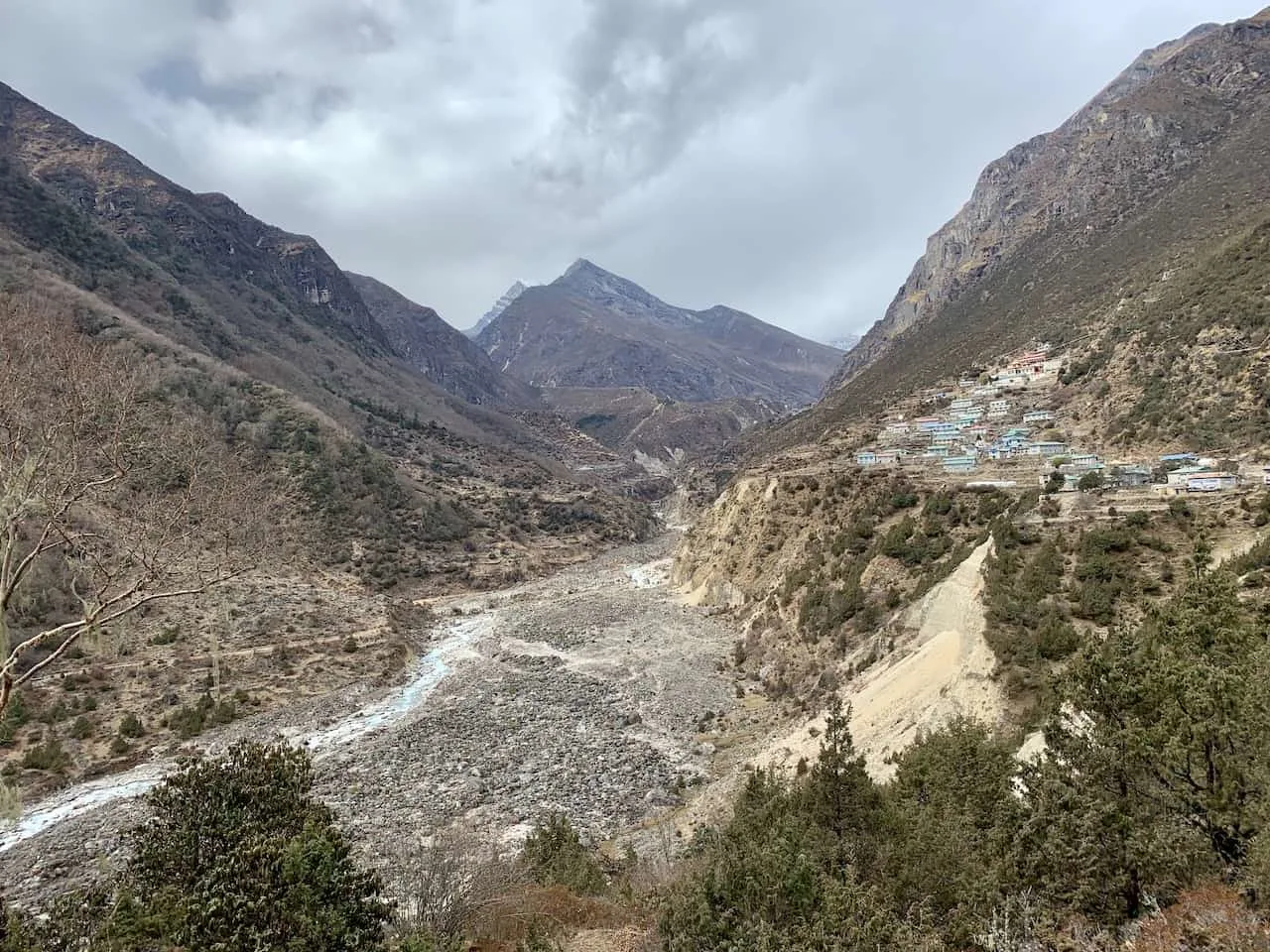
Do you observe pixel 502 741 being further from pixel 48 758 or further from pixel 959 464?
pixel 959 464

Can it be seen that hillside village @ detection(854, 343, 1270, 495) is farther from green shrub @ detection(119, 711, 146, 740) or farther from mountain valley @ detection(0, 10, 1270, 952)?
green shrub @ detection(119, 711, 146, 740)

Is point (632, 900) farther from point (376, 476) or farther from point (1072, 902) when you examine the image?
point (376, 476)

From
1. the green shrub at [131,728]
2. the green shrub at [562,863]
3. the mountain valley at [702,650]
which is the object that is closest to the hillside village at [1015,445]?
the mountain valley at [702,650]

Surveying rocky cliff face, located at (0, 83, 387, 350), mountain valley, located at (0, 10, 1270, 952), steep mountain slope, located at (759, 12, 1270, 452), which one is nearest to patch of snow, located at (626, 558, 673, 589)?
mountain valley, located at (0, 10, 1270, 952)

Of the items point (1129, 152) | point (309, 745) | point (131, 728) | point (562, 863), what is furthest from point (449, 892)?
point (1129, 152)

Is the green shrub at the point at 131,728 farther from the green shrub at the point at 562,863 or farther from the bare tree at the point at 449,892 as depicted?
the green shrub at the point at 562,863

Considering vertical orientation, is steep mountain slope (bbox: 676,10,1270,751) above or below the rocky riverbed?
above

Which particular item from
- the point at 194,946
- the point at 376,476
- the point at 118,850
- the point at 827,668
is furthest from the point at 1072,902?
the point at 376,476
